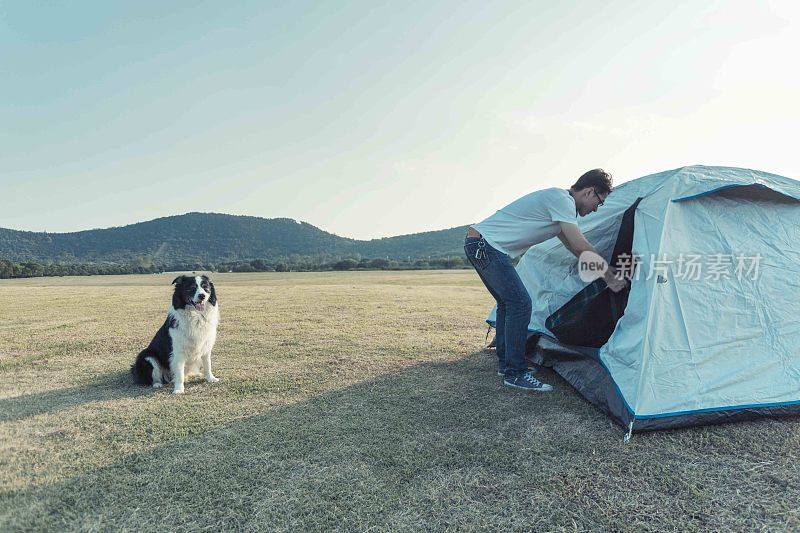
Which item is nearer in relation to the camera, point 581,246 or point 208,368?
point 581,246

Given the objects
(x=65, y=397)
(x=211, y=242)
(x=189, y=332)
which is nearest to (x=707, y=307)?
(x=189, y=332)

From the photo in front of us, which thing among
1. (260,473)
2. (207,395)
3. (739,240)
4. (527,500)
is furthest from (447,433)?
(739,240)

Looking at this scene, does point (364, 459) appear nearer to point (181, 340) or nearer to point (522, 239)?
point (522, 239)

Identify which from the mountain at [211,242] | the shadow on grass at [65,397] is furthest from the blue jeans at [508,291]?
the mountain at [211,242]

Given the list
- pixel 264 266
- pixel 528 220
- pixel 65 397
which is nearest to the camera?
pixel 528 220

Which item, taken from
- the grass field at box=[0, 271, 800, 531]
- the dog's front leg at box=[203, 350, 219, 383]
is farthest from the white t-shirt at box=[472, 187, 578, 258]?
the dog's front leg at box=[203, 350, 219, 383]

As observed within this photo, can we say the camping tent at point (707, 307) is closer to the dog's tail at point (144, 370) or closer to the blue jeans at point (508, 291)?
the blue jeans at point (508, 291)

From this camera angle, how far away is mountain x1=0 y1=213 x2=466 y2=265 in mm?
61219

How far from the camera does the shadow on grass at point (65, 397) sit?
4.25m

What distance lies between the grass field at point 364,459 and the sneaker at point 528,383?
128 millimetres

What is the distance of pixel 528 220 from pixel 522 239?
20cm

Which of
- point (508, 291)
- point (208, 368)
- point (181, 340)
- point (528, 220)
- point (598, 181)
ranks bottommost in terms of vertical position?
point (208, 368)

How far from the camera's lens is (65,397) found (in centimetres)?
468

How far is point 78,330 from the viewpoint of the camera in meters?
8.94
